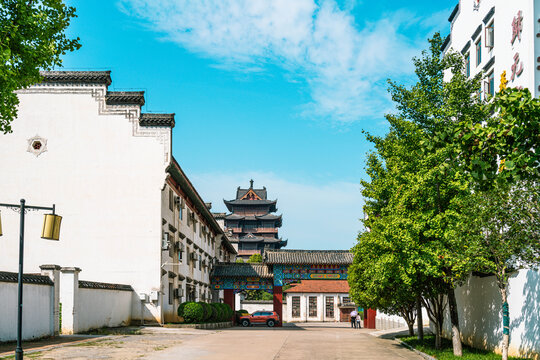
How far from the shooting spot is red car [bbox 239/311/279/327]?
48.6m

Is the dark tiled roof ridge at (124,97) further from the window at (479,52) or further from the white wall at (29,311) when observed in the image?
the window at (479,52)

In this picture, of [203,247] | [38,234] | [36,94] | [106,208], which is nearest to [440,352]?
[106,208]

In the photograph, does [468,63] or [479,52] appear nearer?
[479,52]

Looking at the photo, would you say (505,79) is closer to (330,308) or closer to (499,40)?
(499,40)

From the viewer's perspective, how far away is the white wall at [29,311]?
17484 mm

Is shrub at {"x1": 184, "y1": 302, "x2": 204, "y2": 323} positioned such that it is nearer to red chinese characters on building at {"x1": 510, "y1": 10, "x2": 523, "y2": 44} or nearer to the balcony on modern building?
red chinese characters on building at {"x1": 510, "y1": 10, "x2": 523, "y2": 44}

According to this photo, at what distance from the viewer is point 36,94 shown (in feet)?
101

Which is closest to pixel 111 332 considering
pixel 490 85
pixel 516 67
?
pixel 490 85

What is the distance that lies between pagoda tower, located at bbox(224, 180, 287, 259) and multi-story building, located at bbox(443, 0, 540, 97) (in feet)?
246

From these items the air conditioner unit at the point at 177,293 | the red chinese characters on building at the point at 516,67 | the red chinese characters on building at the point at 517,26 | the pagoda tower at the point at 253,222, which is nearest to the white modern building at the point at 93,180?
the air conditioner unit at the point at 177,293

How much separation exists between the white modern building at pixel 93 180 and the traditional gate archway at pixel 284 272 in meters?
18.5

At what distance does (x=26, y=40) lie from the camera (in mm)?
13961

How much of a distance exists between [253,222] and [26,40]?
9121cm

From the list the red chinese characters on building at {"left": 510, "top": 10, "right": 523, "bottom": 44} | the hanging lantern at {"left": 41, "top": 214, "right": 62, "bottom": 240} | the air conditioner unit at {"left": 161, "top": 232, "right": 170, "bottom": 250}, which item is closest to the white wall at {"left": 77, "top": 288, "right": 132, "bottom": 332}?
the air conditioner unit at {"left": 161, "top": 232, "right": 170, "bottom": 250}
